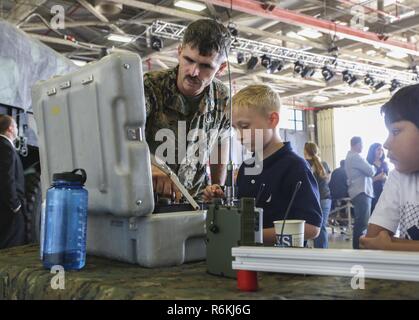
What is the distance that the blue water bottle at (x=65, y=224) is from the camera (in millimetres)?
971

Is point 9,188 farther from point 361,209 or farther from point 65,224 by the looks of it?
point 361,209

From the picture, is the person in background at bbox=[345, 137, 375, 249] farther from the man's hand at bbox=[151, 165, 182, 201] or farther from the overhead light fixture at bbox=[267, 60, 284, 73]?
the man's hand at bbox=[151, 165, 182, 201]

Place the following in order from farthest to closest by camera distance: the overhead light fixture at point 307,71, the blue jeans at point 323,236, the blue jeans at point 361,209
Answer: the overhead light fixture at point 307,71, the blue jeans at point 361,209, the blue jeans at point 323,236

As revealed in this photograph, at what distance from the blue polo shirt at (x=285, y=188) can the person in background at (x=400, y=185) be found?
185 mm

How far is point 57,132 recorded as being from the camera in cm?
126

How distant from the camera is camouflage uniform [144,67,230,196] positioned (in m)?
1.76

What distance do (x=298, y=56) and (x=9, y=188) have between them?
6176 mm

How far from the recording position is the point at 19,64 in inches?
146

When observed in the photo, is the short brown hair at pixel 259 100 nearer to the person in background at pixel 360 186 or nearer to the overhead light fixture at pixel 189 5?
the person in background at pixel 360 186

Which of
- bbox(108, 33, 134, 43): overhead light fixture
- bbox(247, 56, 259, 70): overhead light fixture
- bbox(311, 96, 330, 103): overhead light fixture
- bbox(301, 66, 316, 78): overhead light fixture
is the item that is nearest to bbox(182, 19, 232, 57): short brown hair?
bbox(108, 33, 134, 43): overhead light fixture

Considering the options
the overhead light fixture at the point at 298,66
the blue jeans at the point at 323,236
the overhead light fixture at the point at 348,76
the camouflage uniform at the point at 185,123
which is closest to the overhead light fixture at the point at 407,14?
the overhead light fixture at the point at 298,66

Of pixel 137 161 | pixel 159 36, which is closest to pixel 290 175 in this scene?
pixel 137 161

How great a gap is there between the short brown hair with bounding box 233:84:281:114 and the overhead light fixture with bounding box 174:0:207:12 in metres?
5.00

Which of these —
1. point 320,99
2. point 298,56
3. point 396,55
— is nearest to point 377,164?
point 298,56
